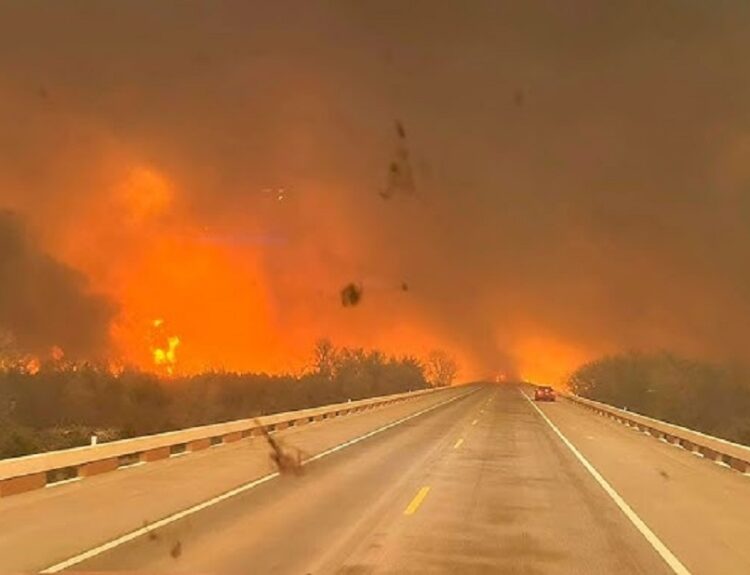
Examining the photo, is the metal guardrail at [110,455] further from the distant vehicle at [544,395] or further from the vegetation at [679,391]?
the distant vehicle at [544,395]

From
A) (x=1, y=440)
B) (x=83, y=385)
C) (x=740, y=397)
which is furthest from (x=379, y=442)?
(x=740, y=397)

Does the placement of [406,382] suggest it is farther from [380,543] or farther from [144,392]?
[380,543]

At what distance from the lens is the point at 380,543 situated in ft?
34.4

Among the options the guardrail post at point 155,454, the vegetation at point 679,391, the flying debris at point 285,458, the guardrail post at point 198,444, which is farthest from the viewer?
the vegetation at point 679,391

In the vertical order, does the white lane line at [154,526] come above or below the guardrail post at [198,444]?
below

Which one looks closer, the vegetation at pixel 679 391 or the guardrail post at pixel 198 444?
the guardrail post at pixel 198 444

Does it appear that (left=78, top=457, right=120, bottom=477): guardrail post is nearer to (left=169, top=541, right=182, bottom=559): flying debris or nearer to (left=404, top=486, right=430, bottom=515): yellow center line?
(left=404, top=486, right=430, bottom=515): yellow center line

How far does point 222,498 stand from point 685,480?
10.1 meters

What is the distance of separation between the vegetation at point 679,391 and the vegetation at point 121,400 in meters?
29.1

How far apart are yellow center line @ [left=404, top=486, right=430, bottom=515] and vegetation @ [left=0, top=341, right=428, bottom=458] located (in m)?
13.9

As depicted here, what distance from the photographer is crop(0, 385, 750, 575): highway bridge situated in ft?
31.4

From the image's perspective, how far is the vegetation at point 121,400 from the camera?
38.7 m

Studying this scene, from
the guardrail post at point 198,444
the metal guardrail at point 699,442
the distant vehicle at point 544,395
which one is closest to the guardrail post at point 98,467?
the guardrail post at point 198,444

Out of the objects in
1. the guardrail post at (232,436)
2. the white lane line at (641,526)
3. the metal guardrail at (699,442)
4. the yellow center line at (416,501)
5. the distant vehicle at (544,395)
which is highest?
the distant vehicle at (544,395)
